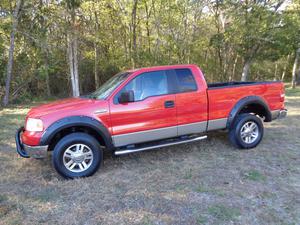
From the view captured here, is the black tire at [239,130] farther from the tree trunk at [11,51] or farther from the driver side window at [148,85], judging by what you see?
the tree trunk at [11,51]

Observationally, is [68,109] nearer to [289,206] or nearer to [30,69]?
[289,206]

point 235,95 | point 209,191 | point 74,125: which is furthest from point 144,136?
point 235,95

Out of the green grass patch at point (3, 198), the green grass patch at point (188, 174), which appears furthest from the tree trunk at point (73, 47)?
the green grass patch at point (188, 174)

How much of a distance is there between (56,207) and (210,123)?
9.94 ft

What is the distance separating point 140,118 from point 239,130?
2052 mm

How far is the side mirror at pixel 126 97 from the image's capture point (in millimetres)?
4270

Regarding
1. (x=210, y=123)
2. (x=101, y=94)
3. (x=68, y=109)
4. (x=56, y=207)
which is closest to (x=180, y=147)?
(x=210, y=123)

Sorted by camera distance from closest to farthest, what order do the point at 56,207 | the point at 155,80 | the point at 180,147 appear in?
1. the point at 56,207
2. the point at 155,80
3. the point at 180,147

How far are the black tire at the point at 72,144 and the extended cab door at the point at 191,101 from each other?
5.01 feet

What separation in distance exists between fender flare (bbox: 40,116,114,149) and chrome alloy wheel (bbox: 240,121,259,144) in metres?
2.67

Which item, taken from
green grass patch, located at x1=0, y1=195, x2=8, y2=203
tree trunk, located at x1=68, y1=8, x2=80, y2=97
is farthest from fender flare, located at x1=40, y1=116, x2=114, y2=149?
tree trunk, located at x1=68, y1=8, x2=80, y2=97

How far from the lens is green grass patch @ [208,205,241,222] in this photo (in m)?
3.07

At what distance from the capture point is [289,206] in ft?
10.7

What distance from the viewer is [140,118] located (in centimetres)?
446
